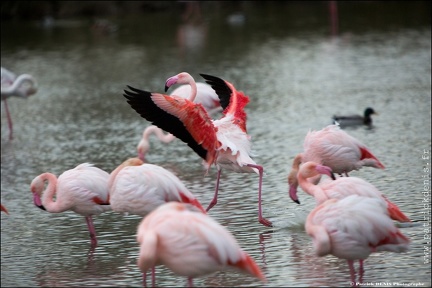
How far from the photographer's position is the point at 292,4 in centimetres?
3000

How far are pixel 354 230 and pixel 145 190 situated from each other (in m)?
1.57

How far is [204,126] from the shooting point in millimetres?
7309

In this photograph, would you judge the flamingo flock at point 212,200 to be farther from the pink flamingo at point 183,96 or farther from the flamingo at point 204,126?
Answer: the pink flamingo at point 183,96

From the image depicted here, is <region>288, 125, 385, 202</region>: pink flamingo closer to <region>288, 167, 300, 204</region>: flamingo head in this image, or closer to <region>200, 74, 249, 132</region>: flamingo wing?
<region>200, 74, 249, 132</region>: flamingo wing

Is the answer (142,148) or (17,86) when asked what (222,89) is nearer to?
(142,148)

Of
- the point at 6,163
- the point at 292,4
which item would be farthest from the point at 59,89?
the point at 292,4

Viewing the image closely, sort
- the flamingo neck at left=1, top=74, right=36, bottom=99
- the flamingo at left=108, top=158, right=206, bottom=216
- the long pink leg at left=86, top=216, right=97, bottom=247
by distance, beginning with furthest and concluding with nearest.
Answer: the flamingo neck at left=1, top=74, right=36, bottom=99 → the long pink leg at left=86, top=216, right=97, bottom=247 → the flamingo at left=108, top=158, right=206, bottom=216

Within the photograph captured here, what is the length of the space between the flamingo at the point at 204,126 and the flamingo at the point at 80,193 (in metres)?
0.62

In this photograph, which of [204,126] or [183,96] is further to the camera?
[183,96]

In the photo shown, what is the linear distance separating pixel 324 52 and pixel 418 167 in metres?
10.3

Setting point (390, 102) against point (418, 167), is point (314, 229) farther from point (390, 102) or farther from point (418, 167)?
point (390, 102)

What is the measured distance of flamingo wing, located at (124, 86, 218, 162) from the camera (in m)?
7.12

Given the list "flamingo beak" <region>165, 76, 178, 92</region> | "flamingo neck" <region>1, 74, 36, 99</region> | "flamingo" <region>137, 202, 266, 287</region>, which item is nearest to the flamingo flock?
"flamingo" <region>137, 202, 266, 287</region>

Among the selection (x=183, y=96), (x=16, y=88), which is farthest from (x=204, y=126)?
(x=16, y=88)
